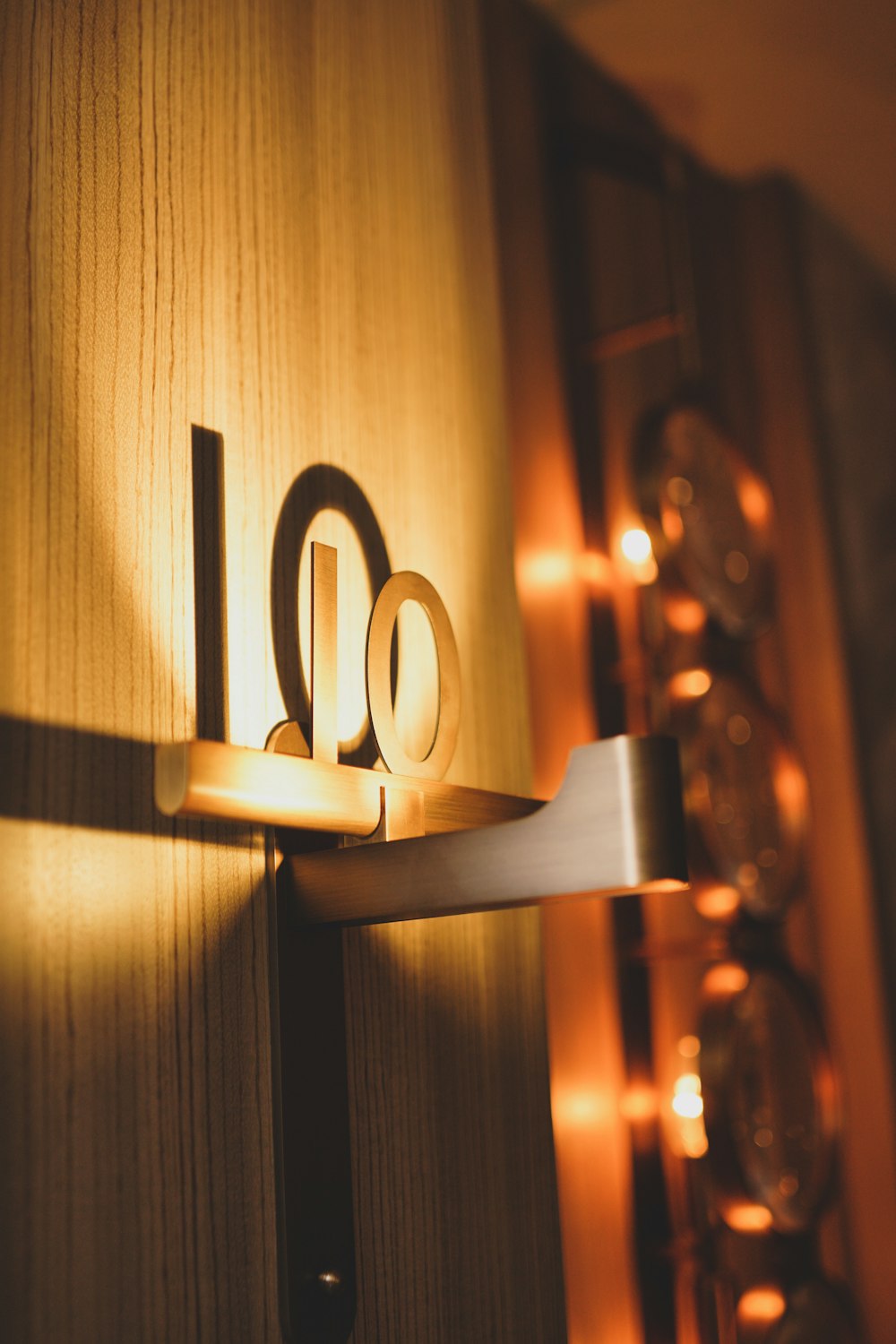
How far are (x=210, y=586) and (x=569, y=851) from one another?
0.23 meters

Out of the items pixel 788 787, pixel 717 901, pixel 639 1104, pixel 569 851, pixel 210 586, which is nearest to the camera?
pixel 569 851

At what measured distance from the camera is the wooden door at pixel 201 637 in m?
0.50

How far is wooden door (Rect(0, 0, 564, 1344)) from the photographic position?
50 centimetres

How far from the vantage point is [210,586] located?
23.5 inches

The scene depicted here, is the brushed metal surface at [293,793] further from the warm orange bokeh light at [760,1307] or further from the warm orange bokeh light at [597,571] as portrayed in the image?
the warm orange bokeh light at [760,1307]

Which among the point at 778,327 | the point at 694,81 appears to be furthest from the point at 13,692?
the point at 778,327

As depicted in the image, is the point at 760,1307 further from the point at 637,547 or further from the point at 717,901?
the point at 637,547

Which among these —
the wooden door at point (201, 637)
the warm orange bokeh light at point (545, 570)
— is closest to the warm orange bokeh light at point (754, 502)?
the warm orange bokeh light at point (545, 570)

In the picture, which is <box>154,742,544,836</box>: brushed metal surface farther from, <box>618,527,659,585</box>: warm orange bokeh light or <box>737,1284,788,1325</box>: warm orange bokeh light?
<box>737,1284,788,1325</box>: warm orange bokeh light

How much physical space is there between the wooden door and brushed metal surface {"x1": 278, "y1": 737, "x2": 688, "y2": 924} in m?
0.09

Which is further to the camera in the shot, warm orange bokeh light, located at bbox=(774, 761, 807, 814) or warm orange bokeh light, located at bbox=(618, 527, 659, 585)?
warm orange bokeh light, located at bbox=(774, 761, 807, 814)

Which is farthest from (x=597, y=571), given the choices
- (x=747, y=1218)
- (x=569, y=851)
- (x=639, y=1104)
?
(x=569, y=851)

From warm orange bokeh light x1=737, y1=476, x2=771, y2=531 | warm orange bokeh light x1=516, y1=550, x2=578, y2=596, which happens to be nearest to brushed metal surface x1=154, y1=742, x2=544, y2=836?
warm orange bokeh light x1=516, y1=550, x2=578, y2=596

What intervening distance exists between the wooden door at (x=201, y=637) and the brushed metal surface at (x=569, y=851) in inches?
3.7
